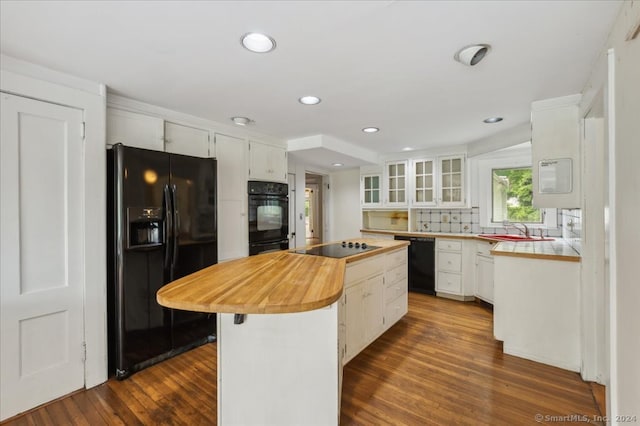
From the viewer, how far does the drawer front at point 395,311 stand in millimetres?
2797

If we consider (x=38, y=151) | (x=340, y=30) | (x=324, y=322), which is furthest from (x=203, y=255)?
(x=340, y=30)

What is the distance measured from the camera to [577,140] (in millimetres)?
2254

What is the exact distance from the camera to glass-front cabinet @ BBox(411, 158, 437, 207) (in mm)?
4441

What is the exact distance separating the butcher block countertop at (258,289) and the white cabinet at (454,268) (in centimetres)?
282

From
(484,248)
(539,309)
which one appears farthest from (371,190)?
(539,309)

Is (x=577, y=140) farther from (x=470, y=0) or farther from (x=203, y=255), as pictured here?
(x=203, y=255)

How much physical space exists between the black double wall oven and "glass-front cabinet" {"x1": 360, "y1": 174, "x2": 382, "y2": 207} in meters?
1.95

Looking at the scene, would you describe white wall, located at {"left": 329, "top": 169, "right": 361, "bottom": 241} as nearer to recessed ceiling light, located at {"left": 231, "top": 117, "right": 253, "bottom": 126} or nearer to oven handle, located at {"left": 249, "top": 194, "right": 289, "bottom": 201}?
oven handle, located at {"left": 249, "top": 194, "right": 289, "bottom": 201}

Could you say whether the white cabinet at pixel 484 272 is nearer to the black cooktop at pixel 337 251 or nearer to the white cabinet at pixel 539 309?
the white cabinet at pixel 539 309

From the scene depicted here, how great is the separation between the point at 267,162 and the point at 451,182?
2.77 metres

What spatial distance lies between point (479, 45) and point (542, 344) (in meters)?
2.36

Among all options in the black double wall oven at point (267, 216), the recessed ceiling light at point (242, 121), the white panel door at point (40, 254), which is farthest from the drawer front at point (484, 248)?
the white panel door at point (40, 254)

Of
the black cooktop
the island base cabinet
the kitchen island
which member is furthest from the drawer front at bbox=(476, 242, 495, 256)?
the island base cabinet

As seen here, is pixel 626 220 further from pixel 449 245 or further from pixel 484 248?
pixel 449 245
